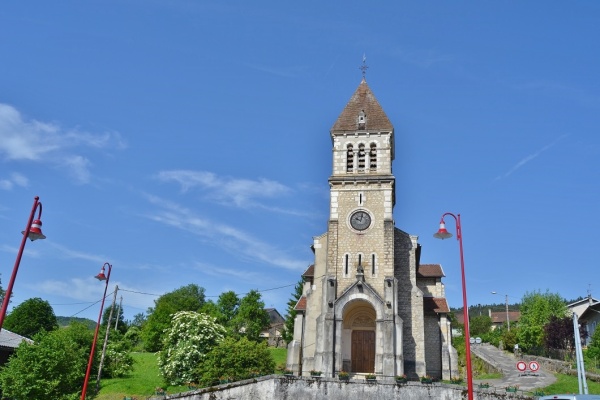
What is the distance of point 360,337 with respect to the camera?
3819 centimetres

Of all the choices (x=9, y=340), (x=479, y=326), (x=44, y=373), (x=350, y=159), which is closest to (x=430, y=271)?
(x=350, y=159)

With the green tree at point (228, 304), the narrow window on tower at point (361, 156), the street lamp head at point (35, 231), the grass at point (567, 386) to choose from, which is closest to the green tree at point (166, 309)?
the green tree at point (228, 304)

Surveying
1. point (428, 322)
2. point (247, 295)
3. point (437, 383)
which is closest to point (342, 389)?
point (437, 383)

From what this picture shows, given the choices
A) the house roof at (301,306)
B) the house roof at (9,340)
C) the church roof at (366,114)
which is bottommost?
the house roof at (9,340)

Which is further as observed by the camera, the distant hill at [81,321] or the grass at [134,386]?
the distant hill at [81,321]

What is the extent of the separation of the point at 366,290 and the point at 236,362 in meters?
10.9

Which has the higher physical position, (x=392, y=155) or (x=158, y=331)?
(x=392, y=155)

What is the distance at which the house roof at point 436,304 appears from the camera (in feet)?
132

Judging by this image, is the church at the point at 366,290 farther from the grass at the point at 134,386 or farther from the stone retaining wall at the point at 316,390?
the grass at the point at 134,386

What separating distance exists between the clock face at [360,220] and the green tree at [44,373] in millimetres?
23041

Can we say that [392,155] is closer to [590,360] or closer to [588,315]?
[590,360]

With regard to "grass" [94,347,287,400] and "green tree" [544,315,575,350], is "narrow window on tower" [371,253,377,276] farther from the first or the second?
"green tree" [544,315,575,350]

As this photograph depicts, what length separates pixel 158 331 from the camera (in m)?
64.9

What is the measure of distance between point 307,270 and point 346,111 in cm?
1527
